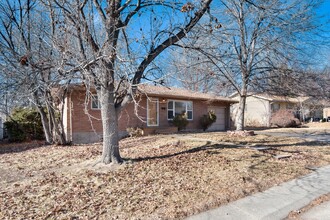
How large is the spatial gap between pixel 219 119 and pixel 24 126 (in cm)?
1478

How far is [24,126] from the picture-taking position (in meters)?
13.4

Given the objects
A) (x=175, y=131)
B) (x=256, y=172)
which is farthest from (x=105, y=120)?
(x=175, y=131)

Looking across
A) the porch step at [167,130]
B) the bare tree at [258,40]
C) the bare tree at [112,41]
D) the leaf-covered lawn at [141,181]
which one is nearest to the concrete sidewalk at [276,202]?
the leaf-covered lawn at [141,181]

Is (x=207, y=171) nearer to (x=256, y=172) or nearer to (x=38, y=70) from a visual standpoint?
(x=256, y=172)

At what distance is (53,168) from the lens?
6.54 metres

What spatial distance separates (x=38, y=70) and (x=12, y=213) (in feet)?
10.4

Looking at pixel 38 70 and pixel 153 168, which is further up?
pixel 38 70

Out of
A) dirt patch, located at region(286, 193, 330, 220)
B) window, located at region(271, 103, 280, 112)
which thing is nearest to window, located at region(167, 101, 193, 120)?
dirt patch, located at region(286, 193, 330, 220)

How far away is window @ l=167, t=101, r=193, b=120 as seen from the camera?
16734 millimetres

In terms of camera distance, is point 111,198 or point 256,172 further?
point 256,172

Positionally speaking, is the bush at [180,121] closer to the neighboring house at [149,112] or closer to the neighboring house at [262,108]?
the neighboring house at [149,112]

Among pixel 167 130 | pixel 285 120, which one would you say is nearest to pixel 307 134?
pixel 285 120

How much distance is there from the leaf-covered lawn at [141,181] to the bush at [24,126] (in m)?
5.89

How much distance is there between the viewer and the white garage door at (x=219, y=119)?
19.8 m
